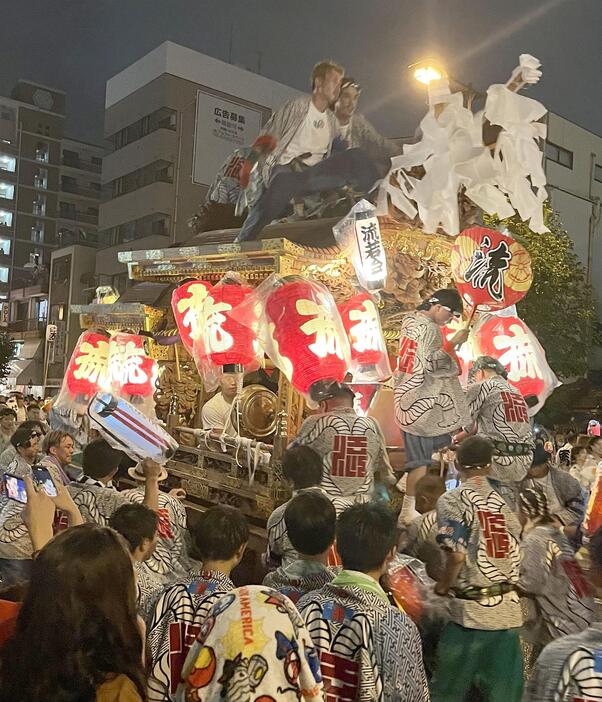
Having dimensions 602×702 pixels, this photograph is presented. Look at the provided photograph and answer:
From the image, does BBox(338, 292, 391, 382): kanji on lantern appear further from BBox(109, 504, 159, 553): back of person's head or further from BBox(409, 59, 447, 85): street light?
BBox(109, 504, 159, 553): back of person's head

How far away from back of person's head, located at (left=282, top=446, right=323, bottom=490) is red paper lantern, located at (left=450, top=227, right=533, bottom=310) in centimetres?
342

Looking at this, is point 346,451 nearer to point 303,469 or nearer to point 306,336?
point 303,469

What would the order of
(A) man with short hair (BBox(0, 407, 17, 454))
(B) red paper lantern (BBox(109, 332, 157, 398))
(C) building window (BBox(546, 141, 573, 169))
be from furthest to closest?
1. (C) building window (BBox(546, 141, 573, 169))
2. (B) red paper lantern (BBox(109, 332, 157, 398))
3. (A) man with short hair (BBox(0, 407, 17, 454))

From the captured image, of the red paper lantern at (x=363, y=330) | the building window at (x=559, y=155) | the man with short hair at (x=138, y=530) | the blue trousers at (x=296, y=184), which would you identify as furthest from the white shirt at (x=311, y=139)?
the building window at (x=559, y=155)

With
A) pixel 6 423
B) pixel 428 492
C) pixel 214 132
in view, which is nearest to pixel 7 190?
pixel 214 132

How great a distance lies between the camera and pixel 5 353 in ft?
115

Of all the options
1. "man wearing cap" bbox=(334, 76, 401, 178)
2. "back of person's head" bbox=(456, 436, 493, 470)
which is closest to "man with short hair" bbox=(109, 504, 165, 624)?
"back of person's head" bbox=(456, 436, 493, 470)

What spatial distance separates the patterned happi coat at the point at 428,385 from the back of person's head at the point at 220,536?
3.85 m

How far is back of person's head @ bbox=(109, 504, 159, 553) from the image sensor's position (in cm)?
323

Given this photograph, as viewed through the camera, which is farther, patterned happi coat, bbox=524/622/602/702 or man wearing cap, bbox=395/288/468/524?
man wearing cap, bbox=395/288/468/524

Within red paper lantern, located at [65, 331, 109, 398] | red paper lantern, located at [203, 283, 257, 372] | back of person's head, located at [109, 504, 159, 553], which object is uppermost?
red paper lantern, located at [203, 283, 257, 372]

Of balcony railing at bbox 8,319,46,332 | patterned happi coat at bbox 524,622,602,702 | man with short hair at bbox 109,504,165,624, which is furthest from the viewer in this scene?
balcony railing at bbox 8,319,46,332

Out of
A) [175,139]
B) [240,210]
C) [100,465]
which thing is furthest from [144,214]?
[100,465]

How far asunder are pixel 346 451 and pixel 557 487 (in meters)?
1.67
